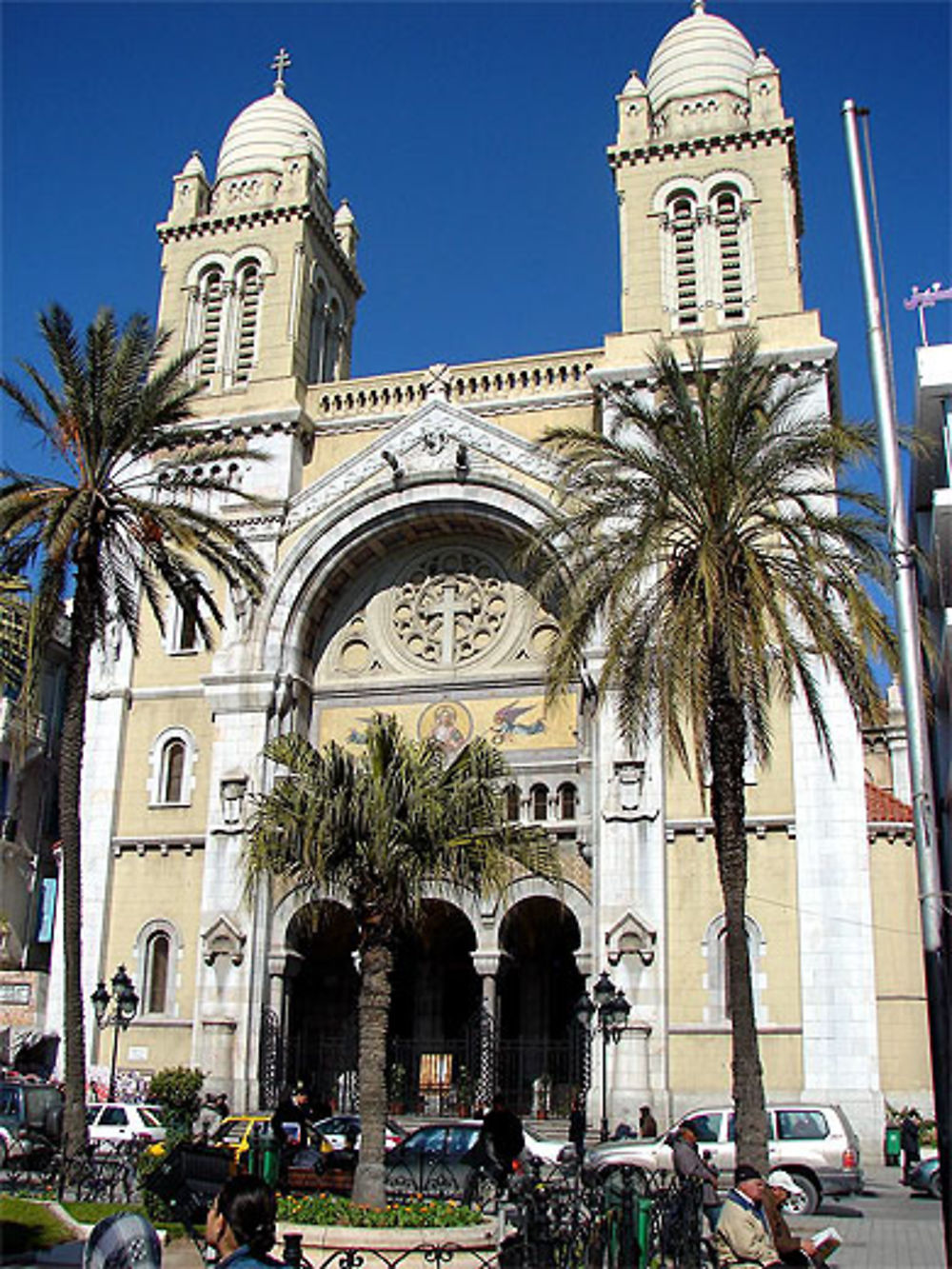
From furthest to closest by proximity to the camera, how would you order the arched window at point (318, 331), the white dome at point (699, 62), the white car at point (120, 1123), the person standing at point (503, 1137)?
the arched window at point (318, 331) < the white dome at point (699, 62) < the white car at point (120, 1123) < the person standing at point (503, 1137)

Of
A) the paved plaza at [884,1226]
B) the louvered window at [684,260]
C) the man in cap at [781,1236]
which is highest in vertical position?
the louvered window at [684,260]

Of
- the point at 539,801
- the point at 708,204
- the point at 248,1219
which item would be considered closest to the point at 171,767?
the point at 539,801

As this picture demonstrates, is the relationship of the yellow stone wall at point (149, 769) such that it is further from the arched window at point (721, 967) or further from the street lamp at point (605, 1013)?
the arched window at point (721, 967)

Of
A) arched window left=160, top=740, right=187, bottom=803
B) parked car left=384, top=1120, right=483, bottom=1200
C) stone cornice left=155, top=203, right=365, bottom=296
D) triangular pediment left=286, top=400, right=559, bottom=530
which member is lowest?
parked car left=384, top=1120, right=483, bottom=1200

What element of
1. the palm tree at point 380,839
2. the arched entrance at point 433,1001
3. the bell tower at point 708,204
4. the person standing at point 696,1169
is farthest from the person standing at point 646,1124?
the bell tower at point 708,204

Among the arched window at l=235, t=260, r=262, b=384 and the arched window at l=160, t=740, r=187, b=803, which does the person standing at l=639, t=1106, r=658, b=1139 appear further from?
the arched window at l=235, t=260, r=262, b=384

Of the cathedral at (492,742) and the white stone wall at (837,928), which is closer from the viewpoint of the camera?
the white stone wall at (837,928)

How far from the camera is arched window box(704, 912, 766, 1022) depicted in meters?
28.3

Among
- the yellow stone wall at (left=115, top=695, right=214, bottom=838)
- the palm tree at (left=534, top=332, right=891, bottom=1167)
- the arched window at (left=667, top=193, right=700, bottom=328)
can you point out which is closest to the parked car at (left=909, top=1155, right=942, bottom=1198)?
the palm tree at (left=534, top=332, right=891, bottom=1167)

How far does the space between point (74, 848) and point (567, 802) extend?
1328 cm

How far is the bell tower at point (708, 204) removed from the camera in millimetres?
34625

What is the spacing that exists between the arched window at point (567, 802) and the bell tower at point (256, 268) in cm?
1295

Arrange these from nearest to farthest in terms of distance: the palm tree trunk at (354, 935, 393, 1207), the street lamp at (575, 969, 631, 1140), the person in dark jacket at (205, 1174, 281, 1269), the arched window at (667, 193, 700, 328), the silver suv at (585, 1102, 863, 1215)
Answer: the person in dark jacket at (205, 1174, 281, 1269)
the palm tree trunk at (354, 935, 393, 1207)
the silver suv at (585, 1102, 863, 1215)
the street lamp at (575, 969, 631, 1140)
the arched window at (667, 193, 700, 328)

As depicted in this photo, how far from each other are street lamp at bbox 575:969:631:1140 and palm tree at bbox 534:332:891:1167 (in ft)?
19.9
